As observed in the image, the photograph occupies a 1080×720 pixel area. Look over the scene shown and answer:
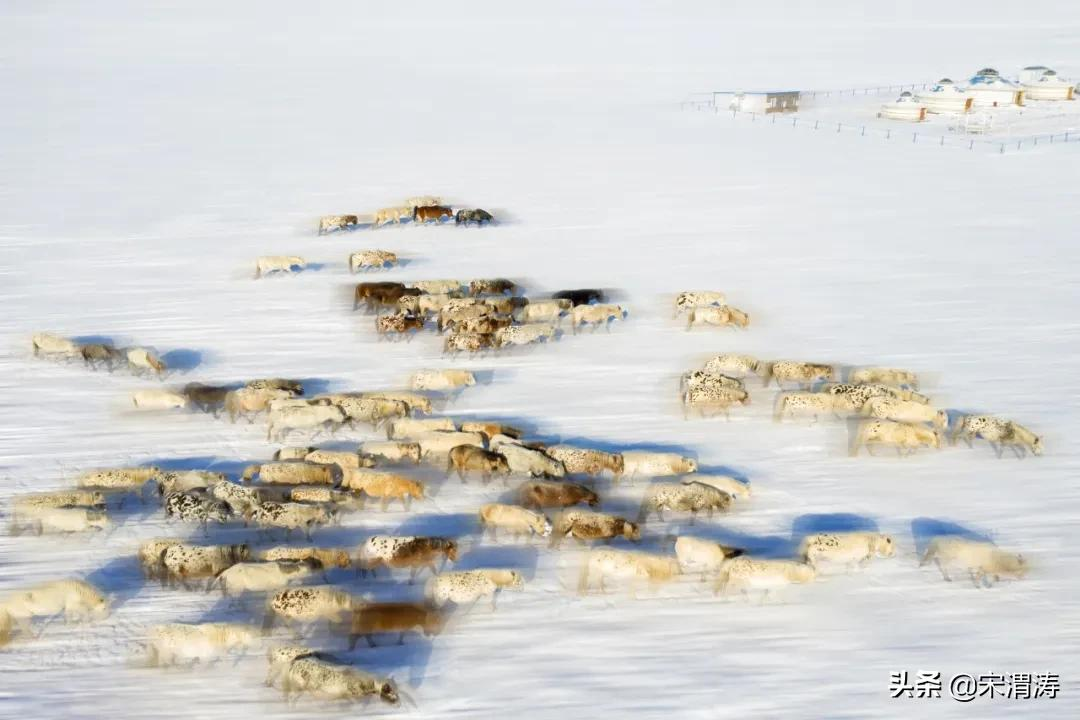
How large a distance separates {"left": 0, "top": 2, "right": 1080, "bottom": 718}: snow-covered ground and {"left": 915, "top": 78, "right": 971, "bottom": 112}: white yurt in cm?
769

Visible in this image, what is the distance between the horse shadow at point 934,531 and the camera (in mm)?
10638

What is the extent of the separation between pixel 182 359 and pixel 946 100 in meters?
33.5

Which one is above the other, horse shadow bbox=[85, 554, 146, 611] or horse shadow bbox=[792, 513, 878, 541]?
horse shadow bbox=[792, 513, 878, 541]

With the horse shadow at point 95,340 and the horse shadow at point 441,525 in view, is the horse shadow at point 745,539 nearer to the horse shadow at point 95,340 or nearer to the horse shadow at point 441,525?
the horse shadow at point 441,525

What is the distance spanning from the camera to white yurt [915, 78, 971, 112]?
40562 mm

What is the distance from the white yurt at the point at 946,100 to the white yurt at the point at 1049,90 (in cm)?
360

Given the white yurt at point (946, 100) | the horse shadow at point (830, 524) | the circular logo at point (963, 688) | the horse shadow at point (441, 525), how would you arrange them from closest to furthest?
1. the circular logo at point (963, 688)
2. the horse shadow at point (441, 525)
3. the horse shadow at point (830, 524)
4. the white yurt at point (946, 100)

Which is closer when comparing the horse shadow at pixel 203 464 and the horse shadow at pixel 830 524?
the horse shadow at pixel 830 524

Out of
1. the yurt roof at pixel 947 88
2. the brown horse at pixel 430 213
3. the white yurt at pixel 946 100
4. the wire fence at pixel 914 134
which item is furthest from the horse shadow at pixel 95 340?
the yurt roof at pixel 947 88

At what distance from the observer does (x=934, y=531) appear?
1084cm

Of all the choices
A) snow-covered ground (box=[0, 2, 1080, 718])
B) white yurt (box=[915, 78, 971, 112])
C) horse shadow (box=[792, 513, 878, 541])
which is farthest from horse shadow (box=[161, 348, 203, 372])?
white yurt (box=[915, 78, 971, 112])

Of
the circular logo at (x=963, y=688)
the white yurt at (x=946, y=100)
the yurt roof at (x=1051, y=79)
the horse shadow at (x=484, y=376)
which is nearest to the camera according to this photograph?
the circular logo at (x=963, y=688)

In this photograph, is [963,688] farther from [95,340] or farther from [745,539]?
[95,340]

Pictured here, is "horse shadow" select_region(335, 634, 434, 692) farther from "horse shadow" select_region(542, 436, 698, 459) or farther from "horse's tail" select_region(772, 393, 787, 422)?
"horse's tail" select_region(772, 393, 787, 422)
